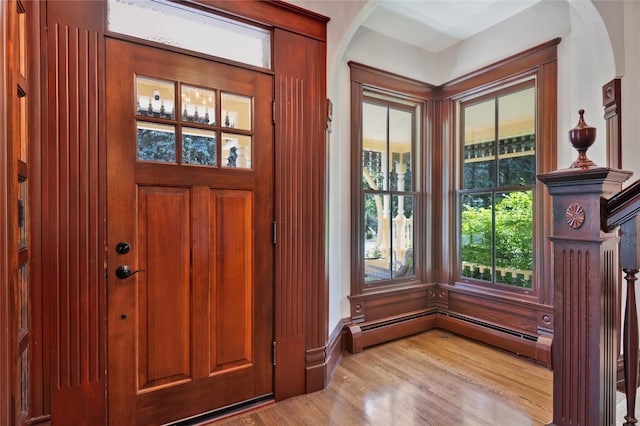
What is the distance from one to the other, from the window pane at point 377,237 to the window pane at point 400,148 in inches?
10.3

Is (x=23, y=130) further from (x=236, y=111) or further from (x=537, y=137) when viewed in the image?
(x=537, y=137)

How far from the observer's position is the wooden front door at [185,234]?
68.2 inches

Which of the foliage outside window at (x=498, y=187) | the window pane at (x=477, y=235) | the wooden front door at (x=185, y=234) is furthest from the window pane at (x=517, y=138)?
the wooden front door at (x=185, y=234)

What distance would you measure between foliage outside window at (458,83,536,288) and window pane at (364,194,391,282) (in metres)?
0.82

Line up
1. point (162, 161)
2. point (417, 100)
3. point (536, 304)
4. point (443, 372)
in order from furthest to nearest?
point (417, 100), point (536, 304), point (443, 372), point (162, 161)

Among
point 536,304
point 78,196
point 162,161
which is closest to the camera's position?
point 78,196

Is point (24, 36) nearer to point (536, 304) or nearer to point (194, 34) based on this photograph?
point (194, 34)

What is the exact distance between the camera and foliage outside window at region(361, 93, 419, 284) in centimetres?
329

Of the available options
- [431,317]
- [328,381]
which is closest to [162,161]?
[328,381]

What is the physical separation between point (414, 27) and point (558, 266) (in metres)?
2.69

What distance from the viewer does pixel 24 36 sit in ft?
4.82

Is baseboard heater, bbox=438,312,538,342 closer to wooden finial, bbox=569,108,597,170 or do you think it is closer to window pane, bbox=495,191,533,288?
window pane, bbox=495,191,533,288

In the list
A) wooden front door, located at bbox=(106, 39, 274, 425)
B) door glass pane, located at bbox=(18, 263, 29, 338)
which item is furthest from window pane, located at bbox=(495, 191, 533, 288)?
door glass pane, located at bbox=(18, 263, 29, 338)

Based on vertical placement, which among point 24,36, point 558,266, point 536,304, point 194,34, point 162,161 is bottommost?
point 536,304
